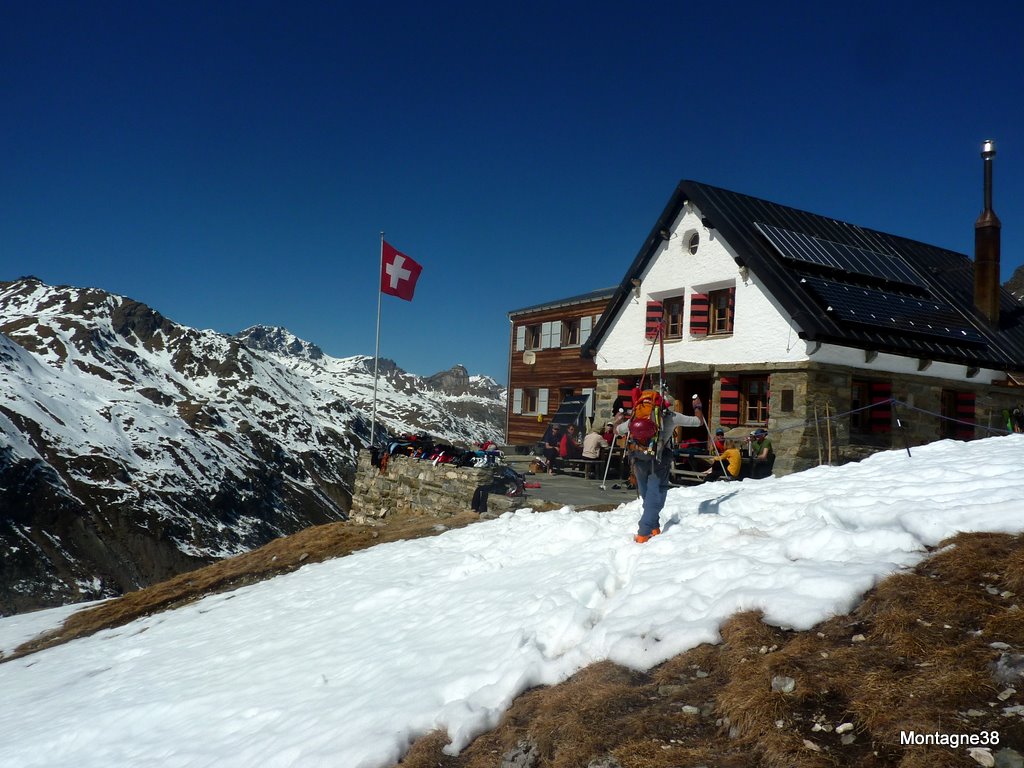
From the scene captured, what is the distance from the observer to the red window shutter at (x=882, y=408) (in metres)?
16.2

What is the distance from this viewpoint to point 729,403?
1703cm

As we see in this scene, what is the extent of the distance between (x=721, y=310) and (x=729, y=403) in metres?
2.64

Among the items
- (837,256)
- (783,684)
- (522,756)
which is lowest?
(522,756)

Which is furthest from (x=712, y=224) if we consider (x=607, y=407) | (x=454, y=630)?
(x=454, y=630)

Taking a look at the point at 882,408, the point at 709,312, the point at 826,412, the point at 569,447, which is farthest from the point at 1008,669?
the point at 569,447

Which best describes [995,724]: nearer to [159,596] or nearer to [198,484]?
[159,596]

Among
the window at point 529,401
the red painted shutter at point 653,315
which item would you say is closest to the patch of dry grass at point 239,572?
the red painted shutter at point 653,315

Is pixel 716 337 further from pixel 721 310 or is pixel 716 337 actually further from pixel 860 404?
pixel 860 404

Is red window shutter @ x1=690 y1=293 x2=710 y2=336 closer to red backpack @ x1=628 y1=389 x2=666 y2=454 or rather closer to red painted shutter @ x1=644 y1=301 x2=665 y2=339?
red painted shutter @ x1=644 y1=301 x2=665 y2=339

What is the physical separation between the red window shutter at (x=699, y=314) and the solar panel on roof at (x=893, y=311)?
8.85 ft

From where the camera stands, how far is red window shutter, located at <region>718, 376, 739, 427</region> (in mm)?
16922

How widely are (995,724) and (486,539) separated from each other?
7.88 m

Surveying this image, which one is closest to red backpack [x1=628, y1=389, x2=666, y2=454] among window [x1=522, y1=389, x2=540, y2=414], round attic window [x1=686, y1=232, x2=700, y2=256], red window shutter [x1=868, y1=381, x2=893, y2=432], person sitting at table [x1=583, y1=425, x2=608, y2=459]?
person sitting at table [x1=583, y1=425, x2=608, y2=459]

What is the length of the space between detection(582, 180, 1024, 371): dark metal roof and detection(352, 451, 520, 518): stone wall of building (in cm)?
785
